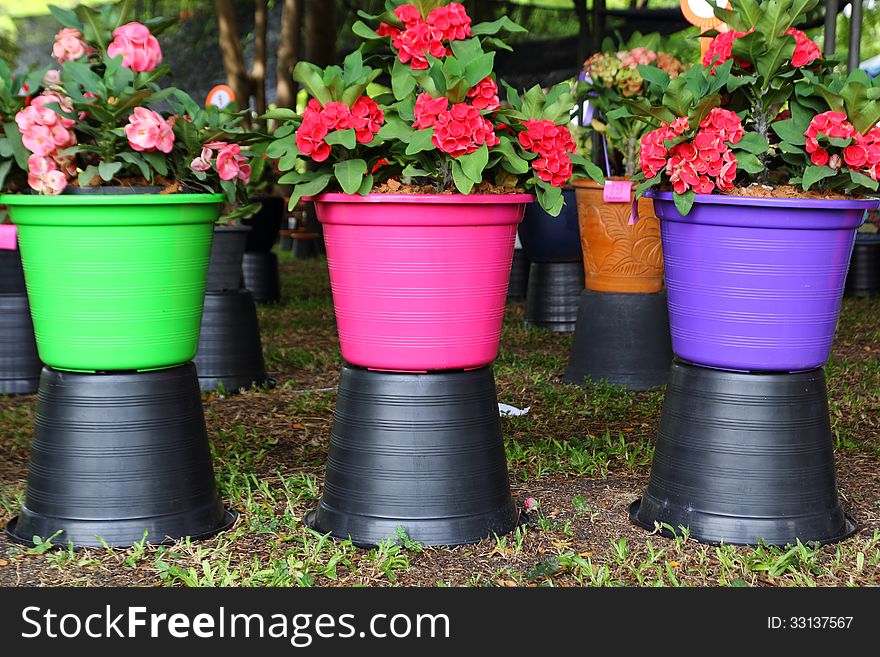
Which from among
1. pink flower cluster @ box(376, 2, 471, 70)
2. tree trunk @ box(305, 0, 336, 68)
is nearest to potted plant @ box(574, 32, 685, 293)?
pink flower cluster @ box(376, 2, 471, 70)

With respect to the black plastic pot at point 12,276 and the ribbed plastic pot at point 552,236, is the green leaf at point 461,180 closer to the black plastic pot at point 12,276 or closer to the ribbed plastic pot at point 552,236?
the black plastic pot at point 12,276

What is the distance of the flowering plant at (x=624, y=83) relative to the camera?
4.98 meters

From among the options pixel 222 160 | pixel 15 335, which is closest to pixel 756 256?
pixel 222 160

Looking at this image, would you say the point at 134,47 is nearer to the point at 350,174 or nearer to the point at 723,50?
the point at 350,174

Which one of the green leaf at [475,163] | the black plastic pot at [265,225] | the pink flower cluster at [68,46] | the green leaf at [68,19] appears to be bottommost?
the black plastic pot at [265,225]

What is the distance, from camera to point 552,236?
6.34m

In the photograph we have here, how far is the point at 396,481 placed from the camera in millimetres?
2744

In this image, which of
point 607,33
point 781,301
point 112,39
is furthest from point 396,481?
point 607,33

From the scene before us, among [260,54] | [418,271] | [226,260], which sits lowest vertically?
[226,260]

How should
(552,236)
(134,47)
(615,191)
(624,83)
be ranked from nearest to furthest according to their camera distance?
(134,47) → (615,191) → (624,83) → (552,236)

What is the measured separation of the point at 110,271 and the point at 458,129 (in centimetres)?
95

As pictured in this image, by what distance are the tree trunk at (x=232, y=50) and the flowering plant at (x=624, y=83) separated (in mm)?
7149

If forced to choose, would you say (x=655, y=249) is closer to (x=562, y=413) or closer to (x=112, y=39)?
(x=562, y=413)

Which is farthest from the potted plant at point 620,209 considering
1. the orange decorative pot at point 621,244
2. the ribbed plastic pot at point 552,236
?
the ribbed plastic pot at point 552,236
